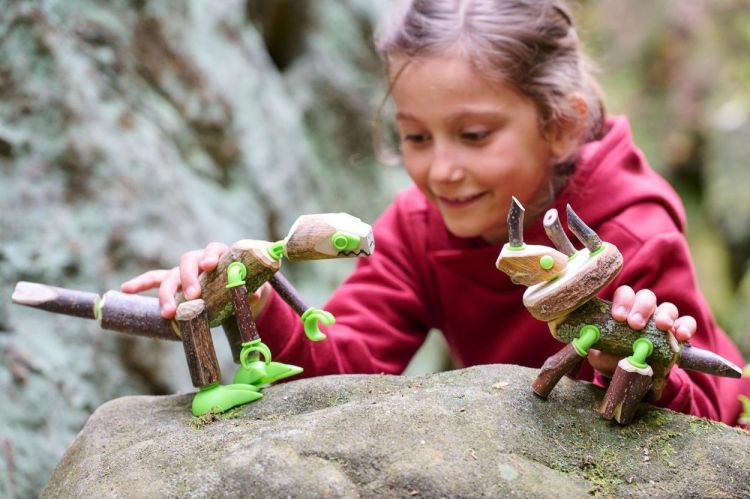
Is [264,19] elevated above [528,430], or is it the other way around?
[264,19]

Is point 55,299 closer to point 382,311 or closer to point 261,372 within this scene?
point 261,372

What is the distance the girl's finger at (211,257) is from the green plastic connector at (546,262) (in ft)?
2.23

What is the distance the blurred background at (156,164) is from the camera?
2225 millimetres

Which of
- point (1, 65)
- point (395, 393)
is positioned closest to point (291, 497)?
point (395, 393)

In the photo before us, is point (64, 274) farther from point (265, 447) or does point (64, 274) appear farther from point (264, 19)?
point (264, 19)

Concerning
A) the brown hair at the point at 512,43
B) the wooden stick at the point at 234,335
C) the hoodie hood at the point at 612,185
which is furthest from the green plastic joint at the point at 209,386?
the hoodie hood at the point at 612,185

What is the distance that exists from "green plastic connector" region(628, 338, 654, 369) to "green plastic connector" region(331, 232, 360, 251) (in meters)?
0.57

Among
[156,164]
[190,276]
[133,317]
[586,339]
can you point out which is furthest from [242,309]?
[156,164]

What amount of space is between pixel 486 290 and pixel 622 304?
866 mm

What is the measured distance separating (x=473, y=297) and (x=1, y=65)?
5.06 ft

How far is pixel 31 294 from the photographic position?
1.65 m

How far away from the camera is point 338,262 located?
3.71 metres

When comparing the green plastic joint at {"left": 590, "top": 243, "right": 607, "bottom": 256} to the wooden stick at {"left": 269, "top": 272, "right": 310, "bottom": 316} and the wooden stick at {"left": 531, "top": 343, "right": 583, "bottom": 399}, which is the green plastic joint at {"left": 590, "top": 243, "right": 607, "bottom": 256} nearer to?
the wooden stick at {"left": 531, "top": 343, "right": 583, "bottom": 399}

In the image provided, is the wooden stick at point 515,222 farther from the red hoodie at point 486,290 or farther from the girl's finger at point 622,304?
the red hoodie at point 486,290
